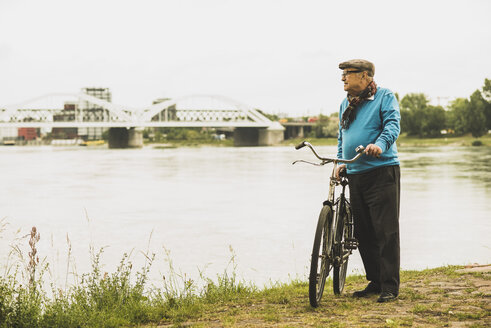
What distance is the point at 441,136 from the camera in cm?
8731

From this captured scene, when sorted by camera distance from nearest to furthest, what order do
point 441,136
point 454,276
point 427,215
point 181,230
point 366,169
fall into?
point 366,169, point 454,276, point 181,230, point 427,215, point 441,136

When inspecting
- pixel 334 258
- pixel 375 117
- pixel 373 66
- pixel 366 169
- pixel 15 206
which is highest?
pixel 373 66

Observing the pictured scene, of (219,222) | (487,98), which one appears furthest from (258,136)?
(219,222)

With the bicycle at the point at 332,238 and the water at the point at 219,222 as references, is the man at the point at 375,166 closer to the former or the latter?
the bicycle at the point at 332,238

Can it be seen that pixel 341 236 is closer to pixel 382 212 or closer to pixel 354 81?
pixel 382 212

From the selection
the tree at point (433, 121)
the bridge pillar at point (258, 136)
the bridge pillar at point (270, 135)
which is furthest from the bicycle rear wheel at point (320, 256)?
the bridge pillar at point (258, 136)

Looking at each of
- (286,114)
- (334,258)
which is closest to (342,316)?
(334,258)

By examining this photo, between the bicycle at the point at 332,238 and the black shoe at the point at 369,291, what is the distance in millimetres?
173

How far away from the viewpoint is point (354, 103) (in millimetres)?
4453

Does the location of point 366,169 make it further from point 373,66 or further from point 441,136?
point 441,136

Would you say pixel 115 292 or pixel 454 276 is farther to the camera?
pixel 454 276

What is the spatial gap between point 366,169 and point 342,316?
107 centimetres

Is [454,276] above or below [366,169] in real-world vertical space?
below

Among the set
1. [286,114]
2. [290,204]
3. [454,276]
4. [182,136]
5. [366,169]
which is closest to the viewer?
[366,169]
